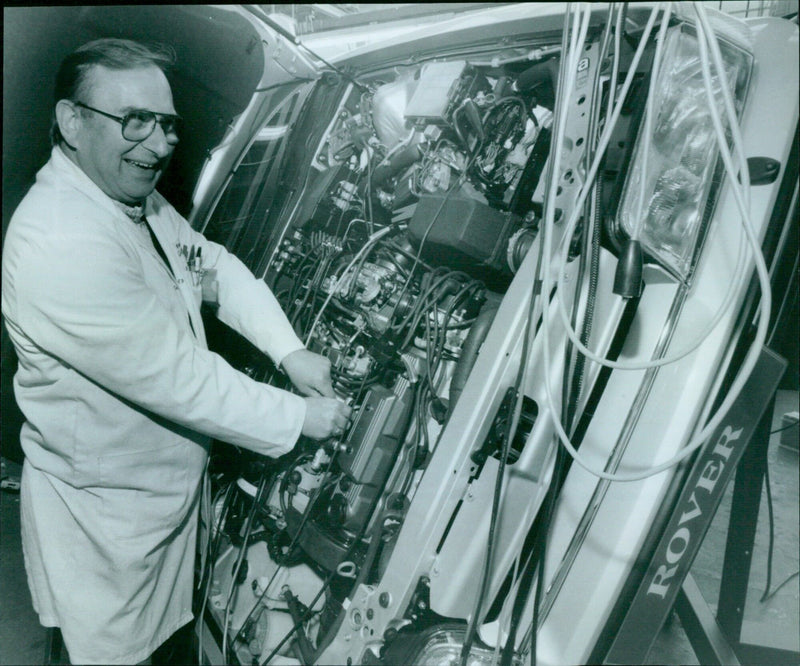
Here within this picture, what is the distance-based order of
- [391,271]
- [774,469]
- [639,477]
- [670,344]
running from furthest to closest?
[774,469] → [391,271] → [670,344] → [639,477]

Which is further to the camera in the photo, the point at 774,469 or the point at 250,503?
the point at 774,469

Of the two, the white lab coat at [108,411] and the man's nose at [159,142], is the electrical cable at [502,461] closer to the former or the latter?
the white lab coat at [108,411]

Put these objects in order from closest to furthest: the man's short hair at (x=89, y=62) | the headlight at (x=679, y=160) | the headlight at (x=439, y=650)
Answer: the headlight at (x=679, y=160)
the headlight at (x=439, y=650)
the man's short hair at (x=89, y=62)

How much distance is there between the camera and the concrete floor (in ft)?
6.89

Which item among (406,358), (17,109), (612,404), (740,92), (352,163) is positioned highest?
(740,92)

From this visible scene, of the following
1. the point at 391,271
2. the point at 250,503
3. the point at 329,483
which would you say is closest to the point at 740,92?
the point at 391,271

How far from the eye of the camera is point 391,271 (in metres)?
1.99

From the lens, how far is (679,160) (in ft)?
3.77

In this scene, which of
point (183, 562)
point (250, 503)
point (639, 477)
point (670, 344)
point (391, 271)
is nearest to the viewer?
point (639, 477)

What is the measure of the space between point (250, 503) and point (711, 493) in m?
1.88

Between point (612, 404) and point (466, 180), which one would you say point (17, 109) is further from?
point (612, 404)

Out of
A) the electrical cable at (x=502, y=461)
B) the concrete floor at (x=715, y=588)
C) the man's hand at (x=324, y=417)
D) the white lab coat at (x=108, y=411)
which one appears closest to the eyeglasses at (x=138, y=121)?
the white lab coat at (x=108, y=411)

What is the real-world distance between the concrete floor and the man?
87cm

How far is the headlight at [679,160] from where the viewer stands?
112 cm
